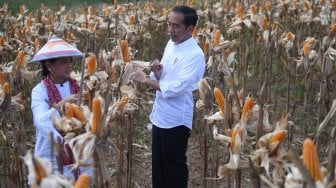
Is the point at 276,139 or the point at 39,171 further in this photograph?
the point at 276,139

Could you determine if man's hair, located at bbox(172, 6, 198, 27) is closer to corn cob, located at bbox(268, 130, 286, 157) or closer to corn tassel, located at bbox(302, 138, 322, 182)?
corn cob, located at bbox(268, 130, 286, 157)

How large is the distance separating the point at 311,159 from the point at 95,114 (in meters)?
0.89

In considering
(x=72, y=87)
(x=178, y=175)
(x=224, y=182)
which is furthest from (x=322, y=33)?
(x=72, y=87)

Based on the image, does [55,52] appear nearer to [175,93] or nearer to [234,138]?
[175,93]

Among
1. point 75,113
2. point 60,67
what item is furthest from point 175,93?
point 75,113

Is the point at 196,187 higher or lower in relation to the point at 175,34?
lower

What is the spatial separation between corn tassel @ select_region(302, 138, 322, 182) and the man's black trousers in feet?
6.07

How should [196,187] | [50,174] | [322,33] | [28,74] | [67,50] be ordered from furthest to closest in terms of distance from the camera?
[322,33], [196,187], [28,74], [67,50], [50,174]

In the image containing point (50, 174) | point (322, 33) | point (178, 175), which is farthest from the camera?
point (322, 33)

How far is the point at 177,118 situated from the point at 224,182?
4.55 feet

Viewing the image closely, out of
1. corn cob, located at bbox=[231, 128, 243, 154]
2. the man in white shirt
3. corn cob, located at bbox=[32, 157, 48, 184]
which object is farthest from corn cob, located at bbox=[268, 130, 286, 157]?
the man in white shirt

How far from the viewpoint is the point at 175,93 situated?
10.4 feet

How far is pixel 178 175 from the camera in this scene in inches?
137

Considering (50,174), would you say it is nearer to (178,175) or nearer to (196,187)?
(178,175)
